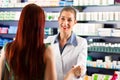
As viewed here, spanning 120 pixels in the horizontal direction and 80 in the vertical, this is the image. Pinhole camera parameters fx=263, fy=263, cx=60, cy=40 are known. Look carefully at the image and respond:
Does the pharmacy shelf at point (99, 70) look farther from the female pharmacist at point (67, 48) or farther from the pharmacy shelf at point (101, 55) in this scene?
the female pharmacist at point (67, 48)

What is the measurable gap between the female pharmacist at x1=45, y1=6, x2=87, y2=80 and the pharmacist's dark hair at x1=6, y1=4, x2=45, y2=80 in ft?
1.72

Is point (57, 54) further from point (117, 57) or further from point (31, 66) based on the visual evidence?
point (117, 57)

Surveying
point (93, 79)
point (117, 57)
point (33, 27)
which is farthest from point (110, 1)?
point (33, 27)

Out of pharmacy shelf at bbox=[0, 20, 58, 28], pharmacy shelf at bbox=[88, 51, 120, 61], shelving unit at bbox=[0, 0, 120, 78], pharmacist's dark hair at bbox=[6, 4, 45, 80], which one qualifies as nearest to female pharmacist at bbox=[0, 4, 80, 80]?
pharmacist's dark hair at bbox=[6, 4, 45, 80]

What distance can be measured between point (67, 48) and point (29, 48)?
0.72m

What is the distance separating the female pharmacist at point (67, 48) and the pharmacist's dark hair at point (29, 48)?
52cm

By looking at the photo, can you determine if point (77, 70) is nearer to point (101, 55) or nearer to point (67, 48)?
point (67, 48)

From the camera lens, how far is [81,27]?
5.14m

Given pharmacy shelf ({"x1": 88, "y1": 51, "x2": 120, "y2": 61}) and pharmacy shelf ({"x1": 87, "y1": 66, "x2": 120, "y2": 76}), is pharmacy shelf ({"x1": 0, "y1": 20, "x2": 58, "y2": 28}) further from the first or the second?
pharmacy shelf ({"x1": 87, "y1": 66, "x2": 120, "y2": 76})

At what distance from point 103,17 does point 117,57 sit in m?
0.85

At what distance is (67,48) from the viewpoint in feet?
7.31

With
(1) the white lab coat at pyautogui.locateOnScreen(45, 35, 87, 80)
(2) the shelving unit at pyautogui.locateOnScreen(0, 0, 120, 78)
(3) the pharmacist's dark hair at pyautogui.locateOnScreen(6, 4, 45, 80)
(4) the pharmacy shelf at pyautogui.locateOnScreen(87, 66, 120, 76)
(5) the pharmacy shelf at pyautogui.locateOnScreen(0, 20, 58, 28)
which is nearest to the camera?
(3) the pharmacist's dark hair at pyautogui.locateOnScreen(6, 4, 45, 80)

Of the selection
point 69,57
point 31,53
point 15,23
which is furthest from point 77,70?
point 15,23

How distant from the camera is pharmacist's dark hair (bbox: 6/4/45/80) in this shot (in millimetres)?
1547
